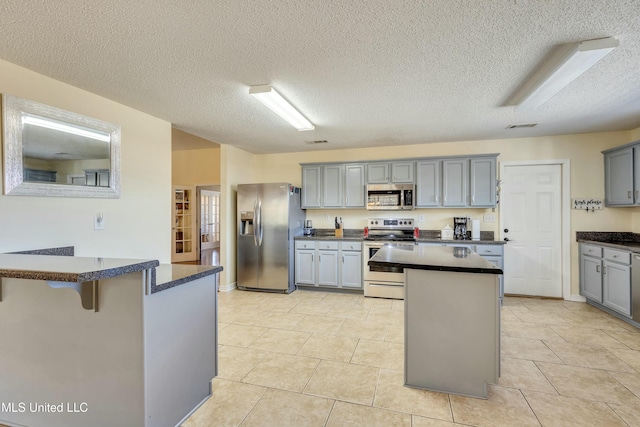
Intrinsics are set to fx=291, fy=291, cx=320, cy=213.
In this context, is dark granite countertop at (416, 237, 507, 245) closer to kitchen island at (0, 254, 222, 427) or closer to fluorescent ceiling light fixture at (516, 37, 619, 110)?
fluorescent ceiling light fixture at (516, 37, 619, 110)

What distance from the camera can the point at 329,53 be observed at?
2070 millimetres

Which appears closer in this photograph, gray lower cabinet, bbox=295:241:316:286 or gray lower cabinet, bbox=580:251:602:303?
gray lower cabinet, bbox=580:251:602:303

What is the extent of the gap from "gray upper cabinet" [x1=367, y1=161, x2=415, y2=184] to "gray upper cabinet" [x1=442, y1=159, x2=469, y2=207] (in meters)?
0.49

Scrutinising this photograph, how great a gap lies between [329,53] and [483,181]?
3362 millimetres

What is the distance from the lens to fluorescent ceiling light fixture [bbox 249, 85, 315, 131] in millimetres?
2557

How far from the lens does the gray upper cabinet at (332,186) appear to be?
5000 mm

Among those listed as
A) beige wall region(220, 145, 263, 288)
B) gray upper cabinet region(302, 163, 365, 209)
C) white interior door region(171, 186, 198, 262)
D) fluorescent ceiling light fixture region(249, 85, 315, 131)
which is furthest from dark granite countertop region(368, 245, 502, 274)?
Answer: white interior door region(171, 186, 198, 262)

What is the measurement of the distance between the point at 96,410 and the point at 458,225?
4641 mm

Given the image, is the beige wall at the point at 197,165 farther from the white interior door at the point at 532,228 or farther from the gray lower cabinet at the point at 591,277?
the gray lower cabinet at the point at 591,277

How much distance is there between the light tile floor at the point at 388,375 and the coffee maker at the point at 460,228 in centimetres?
123

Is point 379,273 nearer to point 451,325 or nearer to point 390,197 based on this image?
point 390,197

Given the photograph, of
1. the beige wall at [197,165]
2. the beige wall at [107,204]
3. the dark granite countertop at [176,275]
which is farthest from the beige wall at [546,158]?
the dark granite countertop at [176,275]

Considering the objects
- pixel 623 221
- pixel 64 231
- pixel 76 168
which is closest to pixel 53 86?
pixel 76 168

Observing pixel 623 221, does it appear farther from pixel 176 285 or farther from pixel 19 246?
pixel 19 246
